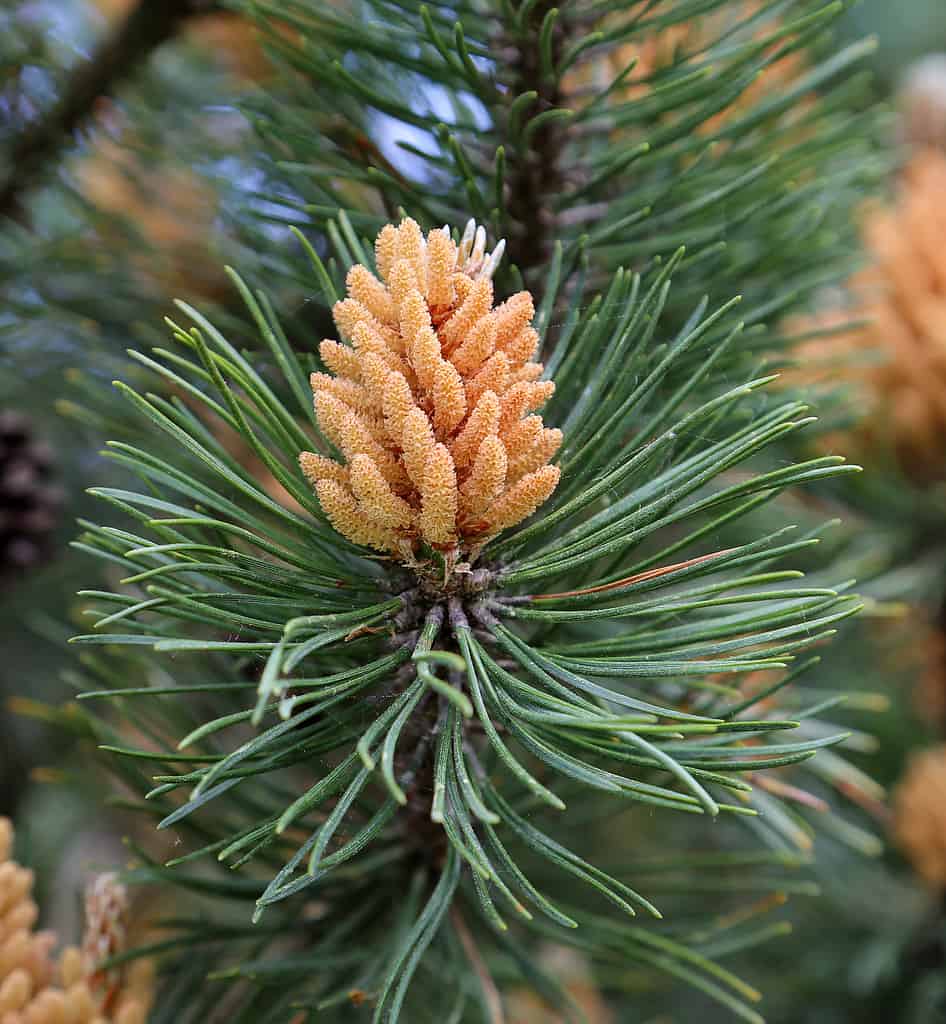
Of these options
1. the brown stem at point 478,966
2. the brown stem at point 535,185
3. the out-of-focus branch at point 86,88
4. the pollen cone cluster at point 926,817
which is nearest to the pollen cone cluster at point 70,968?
the brown stem at point 478,966

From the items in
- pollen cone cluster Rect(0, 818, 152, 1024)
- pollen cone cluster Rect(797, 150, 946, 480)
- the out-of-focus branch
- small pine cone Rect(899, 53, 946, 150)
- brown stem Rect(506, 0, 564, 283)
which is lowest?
pollen cone cluster Rect(0, 818, 152, 1024)

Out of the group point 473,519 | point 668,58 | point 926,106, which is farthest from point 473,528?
point 926,106

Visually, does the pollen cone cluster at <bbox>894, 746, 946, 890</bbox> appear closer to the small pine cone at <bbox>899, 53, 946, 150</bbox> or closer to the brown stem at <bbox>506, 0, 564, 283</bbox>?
the brown stem at <bbox>506, 0, 564, 283</bbox>

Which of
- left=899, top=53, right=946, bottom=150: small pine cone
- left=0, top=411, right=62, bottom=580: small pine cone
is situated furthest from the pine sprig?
left=899, top=53, right=946, bottom=150: small pine cone

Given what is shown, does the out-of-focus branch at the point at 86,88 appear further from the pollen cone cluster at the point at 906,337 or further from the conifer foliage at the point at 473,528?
the pollen cone cluster at the point at 906,337

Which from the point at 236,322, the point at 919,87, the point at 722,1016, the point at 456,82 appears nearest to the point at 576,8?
the point at 456,82

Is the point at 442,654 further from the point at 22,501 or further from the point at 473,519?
the point at 22,501

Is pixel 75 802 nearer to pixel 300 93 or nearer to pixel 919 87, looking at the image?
pixel 300 93

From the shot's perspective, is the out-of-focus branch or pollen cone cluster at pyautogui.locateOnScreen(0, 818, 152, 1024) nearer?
pollen cone cluster at pyautogui.locateOnScreen(0, 818, 152, 1024)
